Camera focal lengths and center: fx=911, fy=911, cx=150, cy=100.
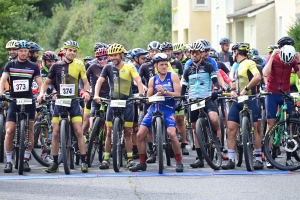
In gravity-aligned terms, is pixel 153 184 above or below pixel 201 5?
below

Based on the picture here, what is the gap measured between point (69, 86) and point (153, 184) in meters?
2.58

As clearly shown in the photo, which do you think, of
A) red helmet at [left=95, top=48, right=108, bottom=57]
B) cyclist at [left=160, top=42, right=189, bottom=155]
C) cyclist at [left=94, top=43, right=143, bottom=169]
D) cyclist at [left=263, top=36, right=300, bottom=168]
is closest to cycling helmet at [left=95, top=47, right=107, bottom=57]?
red helmet at [left=95, top=48, right=108, bottom=57]

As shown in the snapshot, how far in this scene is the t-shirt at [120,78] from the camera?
14945mm

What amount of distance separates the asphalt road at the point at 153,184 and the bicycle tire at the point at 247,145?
0.16 meters

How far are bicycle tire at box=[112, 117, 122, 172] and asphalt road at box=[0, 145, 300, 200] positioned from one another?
0.15 m

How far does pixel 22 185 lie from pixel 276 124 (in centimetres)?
409

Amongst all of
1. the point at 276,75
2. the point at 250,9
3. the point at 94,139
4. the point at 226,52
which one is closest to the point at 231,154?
the point at 276,75

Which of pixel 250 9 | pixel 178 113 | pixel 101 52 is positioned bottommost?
pixel 178 113

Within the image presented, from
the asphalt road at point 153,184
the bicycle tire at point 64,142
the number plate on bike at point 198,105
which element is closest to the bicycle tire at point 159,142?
the asphalt road at point 153,184

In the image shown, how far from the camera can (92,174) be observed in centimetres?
1423

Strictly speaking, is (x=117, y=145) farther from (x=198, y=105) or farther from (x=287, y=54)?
(x=287, y=54)

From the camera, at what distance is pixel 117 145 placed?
14422 mm

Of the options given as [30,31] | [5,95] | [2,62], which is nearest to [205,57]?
[5,95]

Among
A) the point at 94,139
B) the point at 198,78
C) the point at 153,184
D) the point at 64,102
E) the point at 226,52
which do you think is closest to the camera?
the point at 153,184
